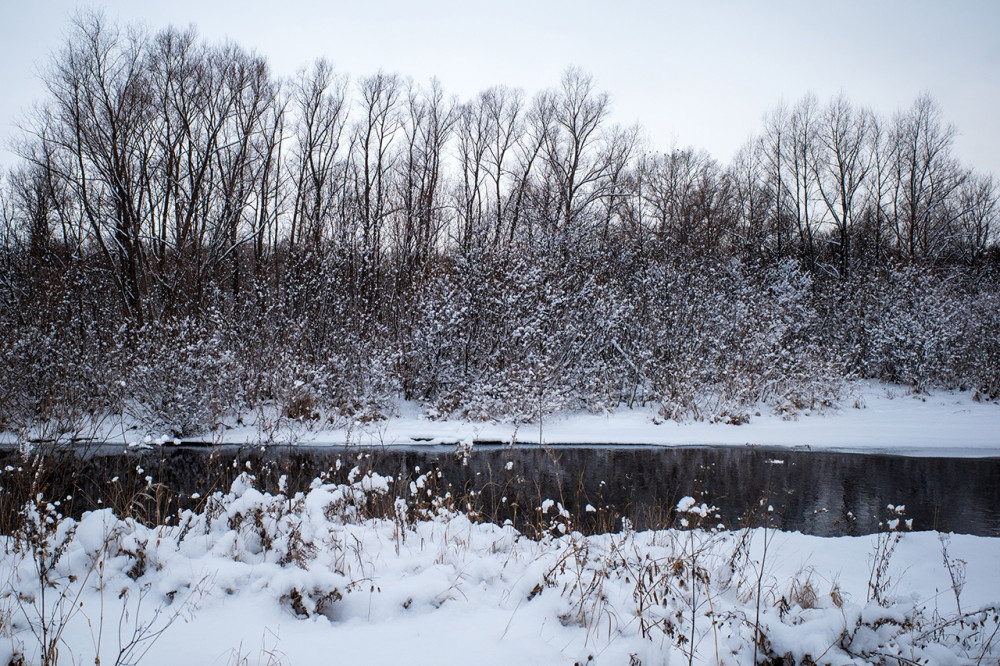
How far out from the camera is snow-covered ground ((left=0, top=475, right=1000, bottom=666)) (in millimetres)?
2766

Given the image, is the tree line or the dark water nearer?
the dark water

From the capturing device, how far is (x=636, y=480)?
326 inches

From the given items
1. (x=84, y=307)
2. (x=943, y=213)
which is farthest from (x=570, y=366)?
(x=943, y=213)

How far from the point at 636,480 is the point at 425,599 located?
5516 mm

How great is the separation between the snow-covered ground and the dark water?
44.5 inches

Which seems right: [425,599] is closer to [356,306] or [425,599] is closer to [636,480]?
[636,480]

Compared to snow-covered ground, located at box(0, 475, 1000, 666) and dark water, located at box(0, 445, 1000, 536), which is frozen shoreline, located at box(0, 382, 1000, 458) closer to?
dark water, located at box(0, 445, 1000, 536)

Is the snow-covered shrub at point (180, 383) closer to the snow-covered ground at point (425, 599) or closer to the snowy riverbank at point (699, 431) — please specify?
the snowy riverbank at point (699, 431)

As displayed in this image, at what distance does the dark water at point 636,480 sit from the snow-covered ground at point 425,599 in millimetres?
1129

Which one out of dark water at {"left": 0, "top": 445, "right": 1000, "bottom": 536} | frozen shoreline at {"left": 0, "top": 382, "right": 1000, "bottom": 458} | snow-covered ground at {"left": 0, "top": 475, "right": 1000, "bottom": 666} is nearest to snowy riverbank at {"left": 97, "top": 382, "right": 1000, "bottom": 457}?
frozen shoreline at {"left": 0, "top": 382, "right": 1000, "bottom": 458}

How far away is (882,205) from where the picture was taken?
2655 cm

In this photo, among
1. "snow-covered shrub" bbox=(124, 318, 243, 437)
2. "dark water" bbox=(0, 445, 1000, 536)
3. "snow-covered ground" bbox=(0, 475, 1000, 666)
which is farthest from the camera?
"snow-covered shrub" bbox=(124, 318, 243, 437)

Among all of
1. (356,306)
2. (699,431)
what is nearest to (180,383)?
(356,306)

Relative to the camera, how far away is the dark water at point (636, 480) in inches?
248
